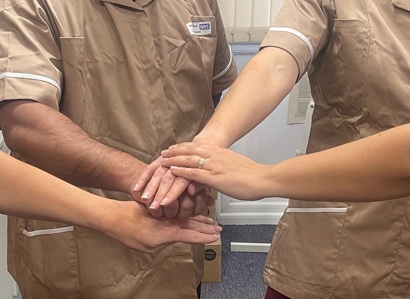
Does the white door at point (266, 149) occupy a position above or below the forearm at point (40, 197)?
below

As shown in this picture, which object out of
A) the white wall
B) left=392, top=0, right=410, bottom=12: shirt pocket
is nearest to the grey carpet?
the white wall

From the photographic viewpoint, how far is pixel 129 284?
4.46 ft

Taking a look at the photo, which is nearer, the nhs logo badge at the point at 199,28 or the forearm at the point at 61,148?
the forearm at the point at 61,148

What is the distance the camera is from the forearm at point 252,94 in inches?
49.9

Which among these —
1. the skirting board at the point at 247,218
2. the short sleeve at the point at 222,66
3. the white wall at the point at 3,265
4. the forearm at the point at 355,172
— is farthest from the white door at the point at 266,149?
the forearm at the point at 355,172

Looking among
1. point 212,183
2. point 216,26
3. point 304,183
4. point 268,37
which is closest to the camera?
point 304,183

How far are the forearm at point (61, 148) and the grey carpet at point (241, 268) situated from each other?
1.42 metres

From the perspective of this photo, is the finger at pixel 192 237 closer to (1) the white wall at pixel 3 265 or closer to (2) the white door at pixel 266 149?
(1) the white wall at pixel 3 265

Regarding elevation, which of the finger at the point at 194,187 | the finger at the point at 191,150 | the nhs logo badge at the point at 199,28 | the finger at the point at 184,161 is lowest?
→ the finger at the point at 194,187

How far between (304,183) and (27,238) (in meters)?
0.69

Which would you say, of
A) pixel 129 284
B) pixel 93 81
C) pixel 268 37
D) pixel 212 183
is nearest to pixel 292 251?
pixel 212 183

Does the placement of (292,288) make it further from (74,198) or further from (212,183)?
(74,198)

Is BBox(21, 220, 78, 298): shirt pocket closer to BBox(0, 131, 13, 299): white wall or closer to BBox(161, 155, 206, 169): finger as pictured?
BBox(161, 155, 206, 169): finger

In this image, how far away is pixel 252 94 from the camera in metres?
1.27
